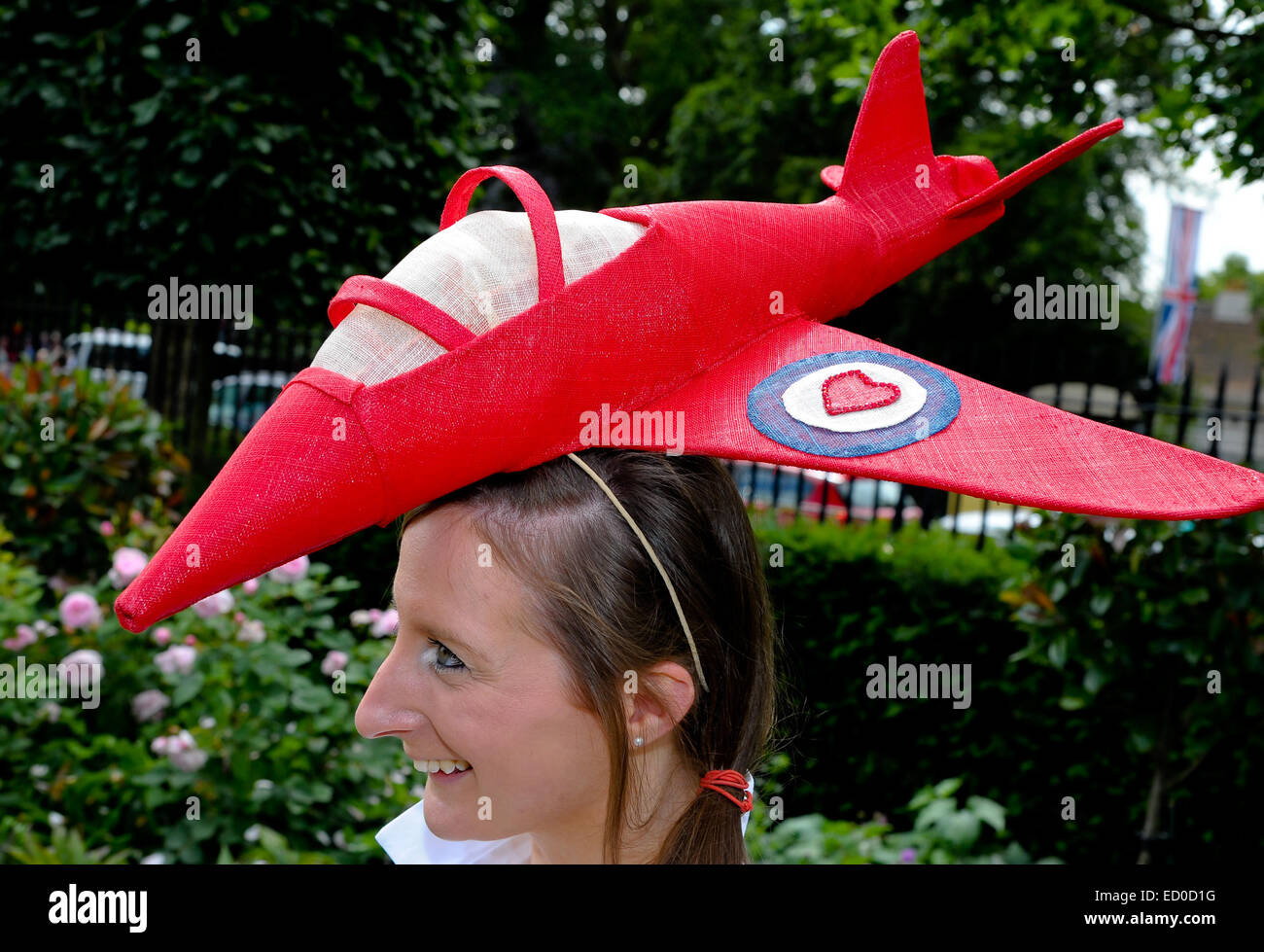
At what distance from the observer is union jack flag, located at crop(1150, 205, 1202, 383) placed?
10.1m

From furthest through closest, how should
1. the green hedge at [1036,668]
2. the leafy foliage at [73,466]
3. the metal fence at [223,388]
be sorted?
the metal fence at [223,388] → the leafy foliage at [73,466] → the green hedge at [1036,668]

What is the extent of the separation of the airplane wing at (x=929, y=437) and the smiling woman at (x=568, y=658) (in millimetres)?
185

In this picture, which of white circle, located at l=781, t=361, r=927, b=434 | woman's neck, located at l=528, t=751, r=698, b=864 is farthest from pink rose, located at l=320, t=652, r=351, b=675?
white circle, located at l=781, t=361, r=927, b=434

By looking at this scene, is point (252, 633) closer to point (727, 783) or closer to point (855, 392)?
point (727, 783)

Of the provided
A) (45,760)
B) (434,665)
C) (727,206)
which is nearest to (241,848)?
(45,760)

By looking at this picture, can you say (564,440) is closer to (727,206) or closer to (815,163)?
(727,206)

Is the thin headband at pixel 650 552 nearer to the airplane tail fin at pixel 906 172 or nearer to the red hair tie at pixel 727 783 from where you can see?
the red hair tie at pixel 727 783

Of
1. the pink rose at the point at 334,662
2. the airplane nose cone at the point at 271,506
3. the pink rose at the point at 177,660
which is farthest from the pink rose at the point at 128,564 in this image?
the airplane nose cone at the point at 271,506

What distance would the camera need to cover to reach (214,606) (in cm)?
313

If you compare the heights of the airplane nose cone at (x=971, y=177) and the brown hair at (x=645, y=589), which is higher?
the airplane nose cone at (x=971, y=177)

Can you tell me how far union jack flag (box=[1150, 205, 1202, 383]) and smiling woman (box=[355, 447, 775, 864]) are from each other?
9442mm

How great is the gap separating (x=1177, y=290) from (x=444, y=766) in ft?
35.2

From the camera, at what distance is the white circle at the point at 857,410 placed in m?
1.16

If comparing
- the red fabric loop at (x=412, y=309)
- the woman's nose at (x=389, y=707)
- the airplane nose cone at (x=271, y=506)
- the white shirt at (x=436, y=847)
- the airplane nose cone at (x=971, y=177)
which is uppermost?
the airplane nose cone at (x=971, y=177)
